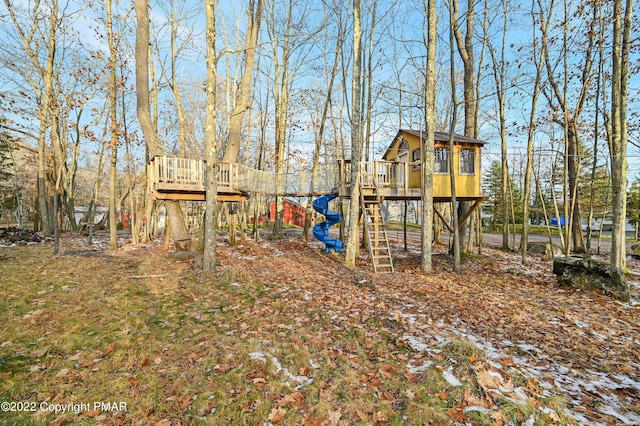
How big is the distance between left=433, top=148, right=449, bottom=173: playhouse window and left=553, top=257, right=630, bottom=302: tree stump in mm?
4641

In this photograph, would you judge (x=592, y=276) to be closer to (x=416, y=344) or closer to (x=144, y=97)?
(x=416, y=344)

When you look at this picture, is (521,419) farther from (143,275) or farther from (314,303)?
(143,275)

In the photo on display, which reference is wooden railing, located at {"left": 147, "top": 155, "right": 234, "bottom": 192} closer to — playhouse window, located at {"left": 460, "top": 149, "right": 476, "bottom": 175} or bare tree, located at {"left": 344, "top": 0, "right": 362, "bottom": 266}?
bare tree, located at {"left": 344, "top": 0, "right": 362, "bottom": 266}

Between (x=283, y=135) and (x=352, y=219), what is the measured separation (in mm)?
9385

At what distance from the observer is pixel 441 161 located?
10.7 meters

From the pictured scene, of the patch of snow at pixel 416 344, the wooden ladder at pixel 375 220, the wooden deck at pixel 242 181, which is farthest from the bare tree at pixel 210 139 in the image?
the patch of snow at pixel 416 344

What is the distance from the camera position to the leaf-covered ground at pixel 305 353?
2658 mm

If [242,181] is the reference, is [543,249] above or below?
below

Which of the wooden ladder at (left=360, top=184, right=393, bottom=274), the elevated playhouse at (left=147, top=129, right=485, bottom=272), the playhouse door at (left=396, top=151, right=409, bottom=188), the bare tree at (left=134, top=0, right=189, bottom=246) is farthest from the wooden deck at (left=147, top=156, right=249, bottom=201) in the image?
the playhouse door at (left=396, top=151, right=409, bottom=188)

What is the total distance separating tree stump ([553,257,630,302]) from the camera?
645cm

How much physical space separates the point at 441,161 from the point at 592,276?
18.5 ft

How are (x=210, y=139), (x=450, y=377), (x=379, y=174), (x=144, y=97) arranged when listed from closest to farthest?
(x=450, y=377), (x=210, y=139), (x=144, y=97), (x=379, y=174)

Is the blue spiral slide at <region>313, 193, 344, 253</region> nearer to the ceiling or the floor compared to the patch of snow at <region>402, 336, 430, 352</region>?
nearer to the ceiling

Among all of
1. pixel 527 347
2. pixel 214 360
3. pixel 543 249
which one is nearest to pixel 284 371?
pixel 214 360
